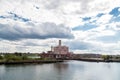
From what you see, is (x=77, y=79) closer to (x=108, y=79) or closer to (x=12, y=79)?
(x=108, y=79)

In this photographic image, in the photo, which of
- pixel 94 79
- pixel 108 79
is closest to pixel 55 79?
pixel 94 79

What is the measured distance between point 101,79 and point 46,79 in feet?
41.9

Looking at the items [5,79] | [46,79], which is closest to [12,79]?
[5,79]

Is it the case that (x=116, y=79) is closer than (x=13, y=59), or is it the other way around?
(x=116, y=79)

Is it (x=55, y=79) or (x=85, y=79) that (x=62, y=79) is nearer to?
(x=55, y=79)

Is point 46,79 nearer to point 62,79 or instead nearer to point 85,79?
point 62,79

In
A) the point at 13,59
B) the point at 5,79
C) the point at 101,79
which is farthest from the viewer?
the point at 13,59

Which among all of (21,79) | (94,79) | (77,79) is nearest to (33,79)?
(21,79)

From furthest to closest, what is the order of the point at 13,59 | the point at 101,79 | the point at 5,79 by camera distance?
1. the point at 13,59
2. the point at 101,79
3. the point at 5,79

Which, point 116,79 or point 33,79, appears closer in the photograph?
point 33,79

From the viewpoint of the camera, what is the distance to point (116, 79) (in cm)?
5672

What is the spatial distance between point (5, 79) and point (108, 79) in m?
23.9

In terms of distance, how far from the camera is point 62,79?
53.6 m

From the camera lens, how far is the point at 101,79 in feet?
180
